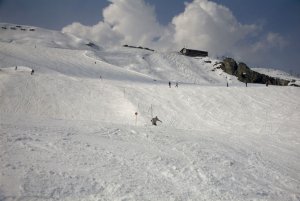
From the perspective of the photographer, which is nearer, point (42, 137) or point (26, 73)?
point (42, 137)

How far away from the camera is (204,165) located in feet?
37.4

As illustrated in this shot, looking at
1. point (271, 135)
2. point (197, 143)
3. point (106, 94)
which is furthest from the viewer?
point (106, 94)

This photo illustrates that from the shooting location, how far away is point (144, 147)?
1268 centimetres

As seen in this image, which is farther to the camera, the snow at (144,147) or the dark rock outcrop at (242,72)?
the dark rock outcrop at (242,72)

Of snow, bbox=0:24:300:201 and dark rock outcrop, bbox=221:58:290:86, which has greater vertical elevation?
dark rock outcrop, bbox=221:58:290:86

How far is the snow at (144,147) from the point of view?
27.7 ft

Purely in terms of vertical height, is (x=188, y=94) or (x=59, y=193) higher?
(x=188, y=94)

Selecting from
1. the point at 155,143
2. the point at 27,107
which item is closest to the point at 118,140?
the point at 155,143

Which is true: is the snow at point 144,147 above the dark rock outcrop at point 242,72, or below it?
below

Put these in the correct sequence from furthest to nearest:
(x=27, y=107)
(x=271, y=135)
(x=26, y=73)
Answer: (x=26, y=73), (x=27, y=107), (x=271, y=135)

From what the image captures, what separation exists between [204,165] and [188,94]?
2325 cm

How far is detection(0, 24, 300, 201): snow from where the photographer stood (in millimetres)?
8453

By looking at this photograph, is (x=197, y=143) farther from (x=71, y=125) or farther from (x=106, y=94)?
(x=106, y=94)

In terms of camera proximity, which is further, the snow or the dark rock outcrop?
the dark rock outcrop
